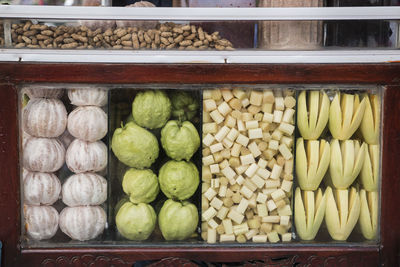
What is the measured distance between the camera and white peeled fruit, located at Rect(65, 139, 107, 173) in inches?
80.2

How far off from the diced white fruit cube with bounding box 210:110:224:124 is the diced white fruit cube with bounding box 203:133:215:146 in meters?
0.07

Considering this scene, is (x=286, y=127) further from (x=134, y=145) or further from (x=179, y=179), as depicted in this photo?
(x=134, y=145)

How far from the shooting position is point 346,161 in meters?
2.08

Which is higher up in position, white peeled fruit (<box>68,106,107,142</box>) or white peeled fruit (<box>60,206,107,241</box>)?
white peeled fruit (<box>68,106,107,142</box>)

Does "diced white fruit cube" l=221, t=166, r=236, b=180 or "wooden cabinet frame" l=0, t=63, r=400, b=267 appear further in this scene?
"diced white fruit cube" l=221, t=166, r=236, b=180

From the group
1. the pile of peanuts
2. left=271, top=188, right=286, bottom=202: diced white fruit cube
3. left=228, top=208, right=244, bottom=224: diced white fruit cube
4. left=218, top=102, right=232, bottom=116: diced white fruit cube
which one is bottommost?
left=228, top=208, right=244, bottom=224: diced white fruit cube

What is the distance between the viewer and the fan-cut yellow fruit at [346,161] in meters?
2.08

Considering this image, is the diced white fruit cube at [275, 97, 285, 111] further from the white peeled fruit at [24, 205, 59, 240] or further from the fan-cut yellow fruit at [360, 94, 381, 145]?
the white peeled fruit at [24, 205, 59, 240]

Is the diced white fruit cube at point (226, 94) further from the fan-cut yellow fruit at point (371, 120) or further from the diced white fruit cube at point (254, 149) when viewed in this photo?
the fan-cut yellow fruit at point (371, 120)

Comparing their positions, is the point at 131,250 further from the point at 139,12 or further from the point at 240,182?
the point at 139,12

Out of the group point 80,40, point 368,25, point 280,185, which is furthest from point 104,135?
point 368,25

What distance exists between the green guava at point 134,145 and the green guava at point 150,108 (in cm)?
4

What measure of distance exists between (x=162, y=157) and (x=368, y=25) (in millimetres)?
1063

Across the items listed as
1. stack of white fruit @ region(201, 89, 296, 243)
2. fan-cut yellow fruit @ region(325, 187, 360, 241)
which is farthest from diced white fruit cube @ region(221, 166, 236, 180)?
fan-cut yellow fruit @ region(325, 187, 360, 241)
